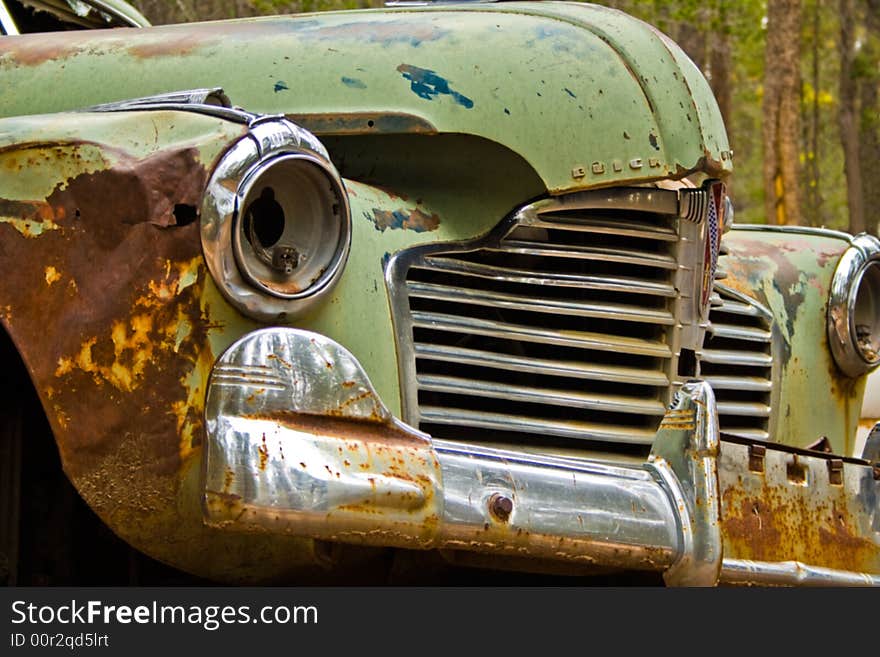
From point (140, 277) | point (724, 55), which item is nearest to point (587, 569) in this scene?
point (140, 277)

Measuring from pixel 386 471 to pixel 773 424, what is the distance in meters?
1.80

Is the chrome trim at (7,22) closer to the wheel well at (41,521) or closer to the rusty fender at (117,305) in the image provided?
the wheel well at (41,521)

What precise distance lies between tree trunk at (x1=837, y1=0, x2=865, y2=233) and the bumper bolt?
11847 mm

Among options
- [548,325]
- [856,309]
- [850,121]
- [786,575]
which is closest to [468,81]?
[548,325]

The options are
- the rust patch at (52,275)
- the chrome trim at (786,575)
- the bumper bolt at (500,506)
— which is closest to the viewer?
the rust patch at (52,275)

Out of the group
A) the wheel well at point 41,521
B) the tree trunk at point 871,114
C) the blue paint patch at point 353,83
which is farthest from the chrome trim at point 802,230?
the tree trunk at point 871,114

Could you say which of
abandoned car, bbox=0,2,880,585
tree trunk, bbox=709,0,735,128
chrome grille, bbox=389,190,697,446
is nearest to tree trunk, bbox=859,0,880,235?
tree trunk, bbox=709,0,735,128

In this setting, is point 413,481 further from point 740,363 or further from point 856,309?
point 856,309

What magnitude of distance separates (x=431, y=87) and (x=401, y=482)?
105 cm

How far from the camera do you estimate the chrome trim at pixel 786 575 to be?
3195 millimetres

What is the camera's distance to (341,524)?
2.69 metres

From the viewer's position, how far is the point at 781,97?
1433 centimetres

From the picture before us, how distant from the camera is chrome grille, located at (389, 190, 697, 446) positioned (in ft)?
10.5

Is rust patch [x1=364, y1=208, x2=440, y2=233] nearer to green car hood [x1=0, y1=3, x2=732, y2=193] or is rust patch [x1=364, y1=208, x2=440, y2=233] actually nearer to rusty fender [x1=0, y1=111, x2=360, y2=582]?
green car hood [x1=0, y1=3, x2=732, y2=193]
